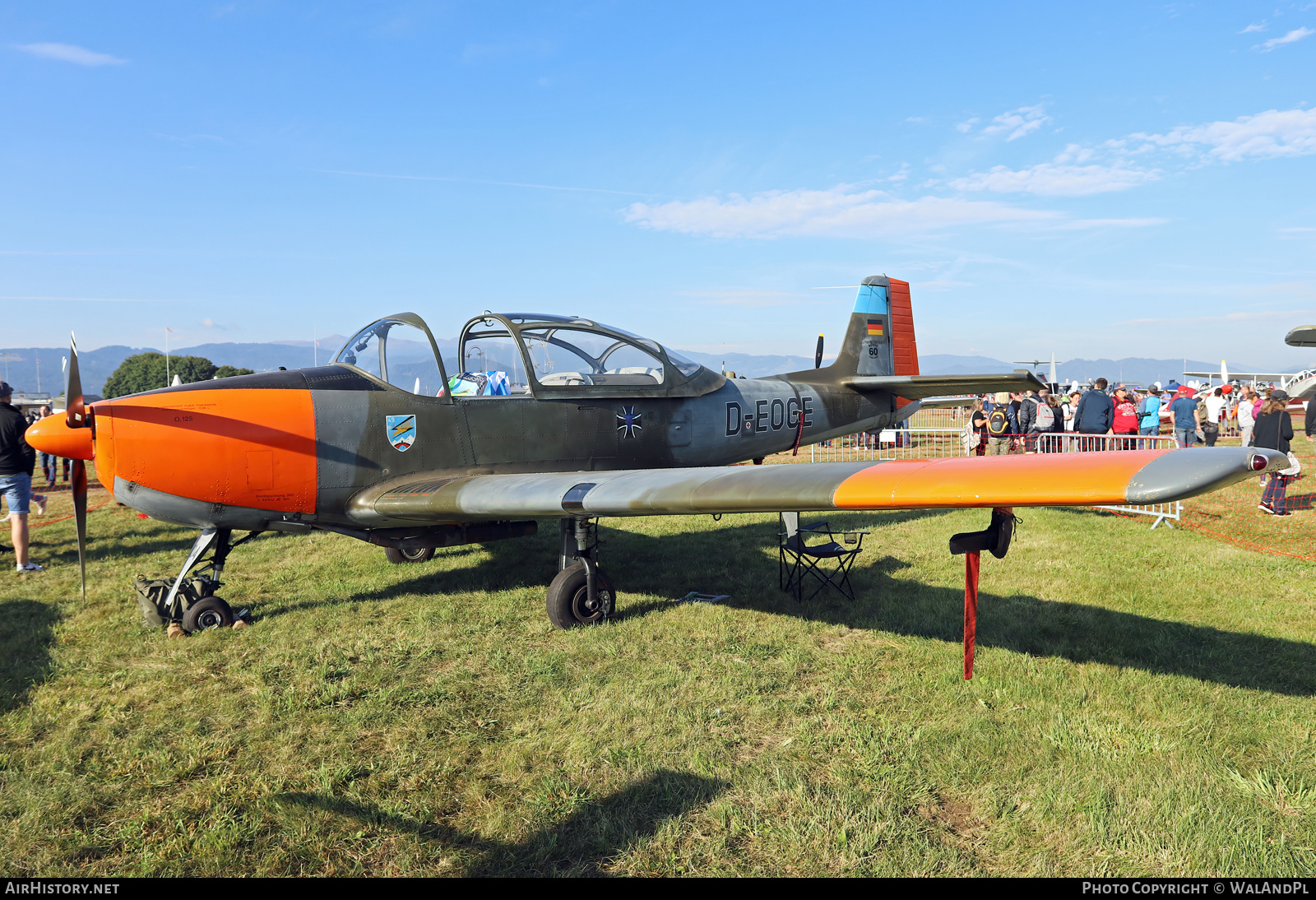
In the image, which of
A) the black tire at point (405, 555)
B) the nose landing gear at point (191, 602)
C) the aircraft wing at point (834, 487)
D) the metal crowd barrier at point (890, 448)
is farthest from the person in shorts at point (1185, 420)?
the nose landing gear at point (191, 602)

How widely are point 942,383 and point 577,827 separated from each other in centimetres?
748

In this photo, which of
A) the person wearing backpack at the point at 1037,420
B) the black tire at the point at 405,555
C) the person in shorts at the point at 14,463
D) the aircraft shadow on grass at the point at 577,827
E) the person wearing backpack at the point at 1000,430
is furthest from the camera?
the person wearing backpack at the point at 1000,430

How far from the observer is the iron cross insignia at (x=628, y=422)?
7.01 m

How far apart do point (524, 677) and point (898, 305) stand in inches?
376

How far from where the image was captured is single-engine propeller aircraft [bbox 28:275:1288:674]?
12.7ft

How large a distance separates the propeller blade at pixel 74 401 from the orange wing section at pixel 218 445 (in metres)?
0.11

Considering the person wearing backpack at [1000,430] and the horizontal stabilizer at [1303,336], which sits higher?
the horizontal stabilizer at [1303,336]

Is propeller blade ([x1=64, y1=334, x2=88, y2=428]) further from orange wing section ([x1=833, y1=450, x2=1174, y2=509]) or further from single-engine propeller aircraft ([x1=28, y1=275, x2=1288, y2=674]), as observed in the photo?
orange wing section ([x1=833, y1=450, x2=1174, y2=509])

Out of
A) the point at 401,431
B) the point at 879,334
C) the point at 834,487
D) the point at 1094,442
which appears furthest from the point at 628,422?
the point at 1094,442

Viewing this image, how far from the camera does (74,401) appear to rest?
199 inches

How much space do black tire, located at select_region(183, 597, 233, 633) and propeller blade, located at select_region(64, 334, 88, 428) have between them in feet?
5.08

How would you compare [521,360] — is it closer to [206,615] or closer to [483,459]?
[483,459]

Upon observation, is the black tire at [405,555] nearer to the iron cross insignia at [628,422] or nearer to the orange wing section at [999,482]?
the iron cross insignia at [628,422]

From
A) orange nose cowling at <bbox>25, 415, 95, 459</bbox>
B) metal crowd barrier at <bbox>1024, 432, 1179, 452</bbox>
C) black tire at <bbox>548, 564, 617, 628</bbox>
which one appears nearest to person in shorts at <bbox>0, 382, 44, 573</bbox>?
orange nose cowling at <bbox>25, 415, 95, 459</bbox>
